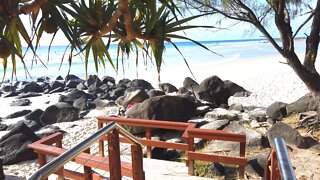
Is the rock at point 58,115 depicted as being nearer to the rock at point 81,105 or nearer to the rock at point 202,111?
the rock at point 81,105

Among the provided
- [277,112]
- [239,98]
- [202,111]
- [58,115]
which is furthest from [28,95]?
[277,112]

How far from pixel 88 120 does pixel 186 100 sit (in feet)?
11.3

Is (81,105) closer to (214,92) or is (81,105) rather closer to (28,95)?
(214,92)

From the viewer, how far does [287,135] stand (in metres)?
5.96

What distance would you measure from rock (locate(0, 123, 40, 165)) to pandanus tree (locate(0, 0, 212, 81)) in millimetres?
5596

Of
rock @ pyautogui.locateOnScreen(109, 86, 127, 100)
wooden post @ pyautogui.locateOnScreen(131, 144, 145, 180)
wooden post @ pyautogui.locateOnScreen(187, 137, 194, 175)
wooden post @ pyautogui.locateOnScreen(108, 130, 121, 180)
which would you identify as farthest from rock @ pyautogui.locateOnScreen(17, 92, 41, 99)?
wooden post @ pyautogui.locateOnScreen(108, 130, 121, 180)

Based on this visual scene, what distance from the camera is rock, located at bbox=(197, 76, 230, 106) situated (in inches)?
485

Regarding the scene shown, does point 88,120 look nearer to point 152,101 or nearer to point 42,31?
point 152,101

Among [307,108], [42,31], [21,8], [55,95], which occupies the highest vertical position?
[21,8]

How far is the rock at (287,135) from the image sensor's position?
573 centimetres

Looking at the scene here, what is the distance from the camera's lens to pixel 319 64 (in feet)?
72.0

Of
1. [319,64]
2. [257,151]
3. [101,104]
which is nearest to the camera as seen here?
[257,151]

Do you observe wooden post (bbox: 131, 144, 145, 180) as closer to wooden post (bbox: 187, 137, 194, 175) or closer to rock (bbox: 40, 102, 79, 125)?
wooden post (bbox: 187, 137, 194, 175)

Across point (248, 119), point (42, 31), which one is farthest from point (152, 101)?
point (42, 31)
